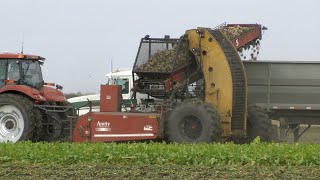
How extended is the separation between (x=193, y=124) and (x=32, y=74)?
4.05m

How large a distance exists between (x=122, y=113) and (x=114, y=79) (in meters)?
3.82

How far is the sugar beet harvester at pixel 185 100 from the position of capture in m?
11.9

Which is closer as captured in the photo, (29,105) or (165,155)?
(165,155)

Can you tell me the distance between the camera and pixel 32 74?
1303 centimetres

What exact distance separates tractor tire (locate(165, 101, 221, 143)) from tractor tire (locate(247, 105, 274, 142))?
1.38 metres

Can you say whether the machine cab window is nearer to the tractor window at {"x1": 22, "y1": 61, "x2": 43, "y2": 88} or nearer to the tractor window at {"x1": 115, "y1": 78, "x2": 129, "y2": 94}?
the tractor window at {"x1": 115, "y1": 78, "x2": 129, "y2": 94}

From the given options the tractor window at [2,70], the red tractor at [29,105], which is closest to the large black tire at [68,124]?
the red tractor at [29,105]

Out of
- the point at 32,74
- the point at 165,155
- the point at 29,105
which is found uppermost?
the point at 32,74

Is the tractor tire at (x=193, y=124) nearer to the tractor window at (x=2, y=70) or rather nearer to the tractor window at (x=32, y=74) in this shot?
the tractor window at (x=32, y=74)

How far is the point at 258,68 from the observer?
14.0 meters

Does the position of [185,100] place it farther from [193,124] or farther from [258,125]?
[258,125]

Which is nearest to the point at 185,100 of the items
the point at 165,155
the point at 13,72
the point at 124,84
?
the point at 124,84

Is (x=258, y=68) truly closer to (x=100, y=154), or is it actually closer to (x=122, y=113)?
(x=122, y=113)

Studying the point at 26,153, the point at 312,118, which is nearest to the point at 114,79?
the point at 312,118
